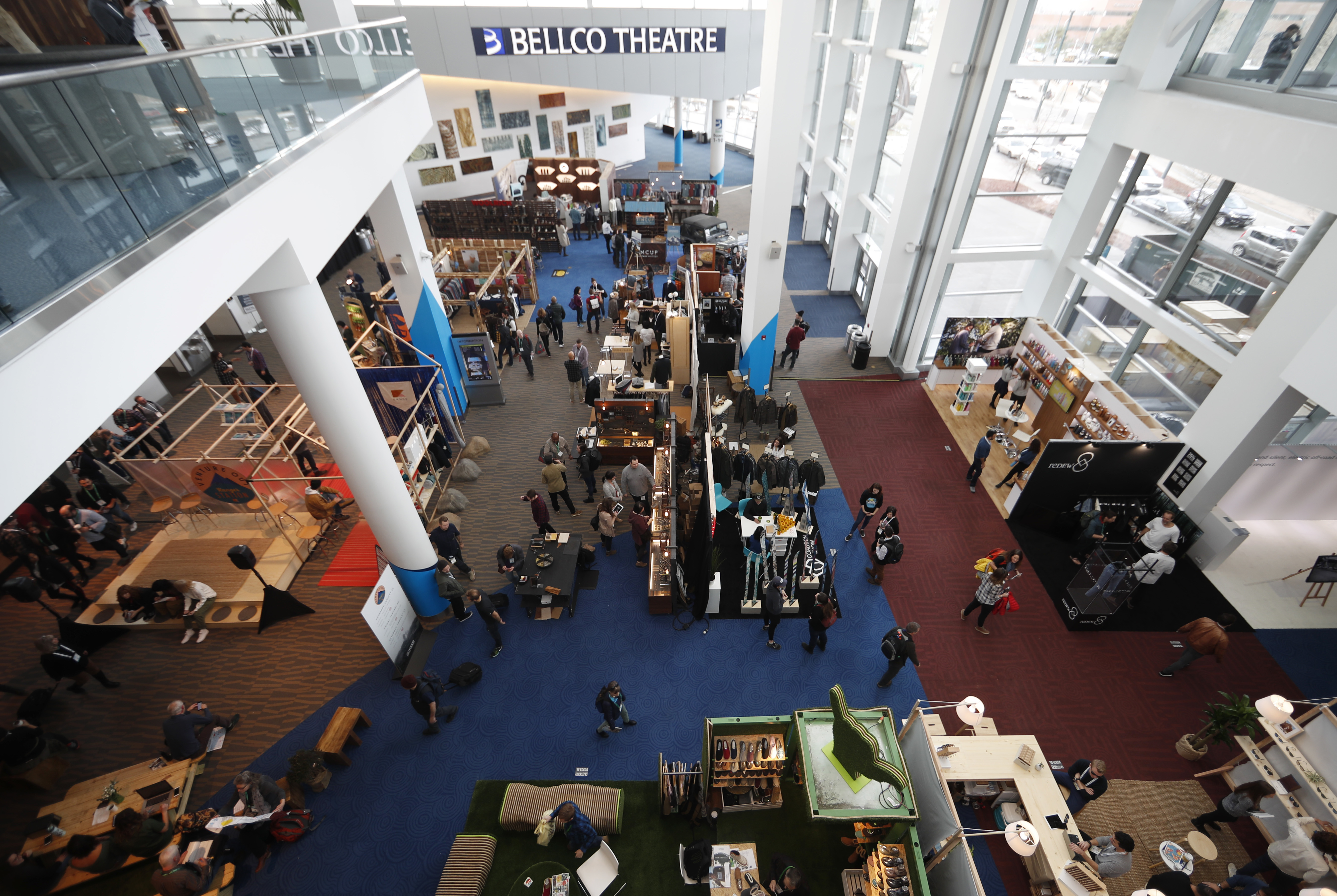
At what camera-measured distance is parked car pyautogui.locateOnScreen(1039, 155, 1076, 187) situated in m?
11.0

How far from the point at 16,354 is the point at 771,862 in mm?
6793

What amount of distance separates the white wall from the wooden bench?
59.9 feet

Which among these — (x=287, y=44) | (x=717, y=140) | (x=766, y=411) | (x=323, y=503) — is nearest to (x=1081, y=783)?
(x=766, y=411)

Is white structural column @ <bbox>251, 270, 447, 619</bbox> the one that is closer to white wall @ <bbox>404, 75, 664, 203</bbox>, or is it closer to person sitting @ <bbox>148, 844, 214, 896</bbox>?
person sitting @ <bbox>148, 844, 214, 896</bbox>

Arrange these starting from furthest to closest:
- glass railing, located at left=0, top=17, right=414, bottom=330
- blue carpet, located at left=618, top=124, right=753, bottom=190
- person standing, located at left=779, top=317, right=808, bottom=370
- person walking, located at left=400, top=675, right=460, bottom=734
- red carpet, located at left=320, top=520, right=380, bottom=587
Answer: blue carpet, located at left=618, top=124, right=753, bottom=190, person standing, located at left=779, top=317, right=808, bottom=370, red carpet, located at left=320, top=520, right=380, bottom=587, person walking, located at left=400, top=675, right=460, bottom=734, glass railing, located at left=0, top=17, right=414, bottom=330

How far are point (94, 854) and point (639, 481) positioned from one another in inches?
293

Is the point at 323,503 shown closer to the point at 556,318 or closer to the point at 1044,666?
the point at 556,318

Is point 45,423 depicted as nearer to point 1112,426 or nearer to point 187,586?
point 187,586

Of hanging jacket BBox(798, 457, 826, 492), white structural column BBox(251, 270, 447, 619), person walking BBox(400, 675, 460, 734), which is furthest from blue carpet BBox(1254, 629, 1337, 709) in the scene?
white structural column BBox(251, 270, 447, 619)

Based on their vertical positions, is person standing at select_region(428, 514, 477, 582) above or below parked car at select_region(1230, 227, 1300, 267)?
below

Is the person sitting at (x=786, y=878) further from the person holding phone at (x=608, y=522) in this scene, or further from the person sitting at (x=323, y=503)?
the person sitting at (x=323, y=503)

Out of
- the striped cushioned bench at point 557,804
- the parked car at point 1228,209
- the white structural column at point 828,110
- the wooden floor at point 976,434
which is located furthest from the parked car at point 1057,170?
the striped cushioned bench at point 557,804

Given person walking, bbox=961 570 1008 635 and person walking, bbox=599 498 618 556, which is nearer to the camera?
person walking, bbox=961 570 1008 635

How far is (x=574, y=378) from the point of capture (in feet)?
40.0
